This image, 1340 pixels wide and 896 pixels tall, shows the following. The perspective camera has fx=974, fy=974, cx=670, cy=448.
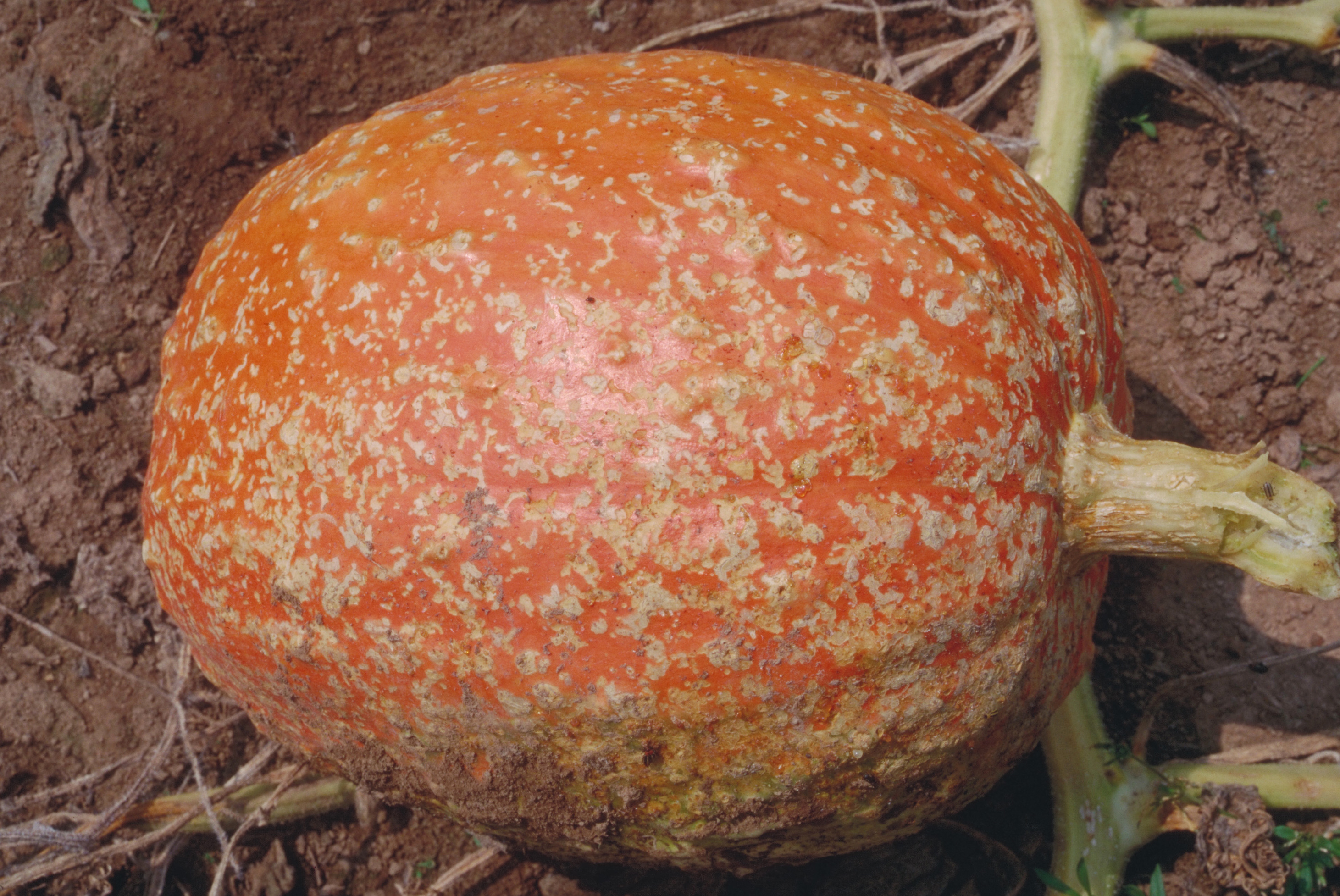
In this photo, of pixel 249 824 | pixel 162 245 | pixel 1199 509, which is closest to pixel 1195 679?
pixel 1199 509

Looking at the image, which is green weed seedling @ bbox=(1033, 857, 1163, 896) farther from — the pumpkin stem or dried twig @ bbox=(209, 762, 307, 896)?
dried twig @ bbox=(209, 762, 307, 896)

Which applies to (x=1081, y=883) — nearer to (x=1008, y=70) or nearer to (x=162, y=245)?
(x=1008, y=70)

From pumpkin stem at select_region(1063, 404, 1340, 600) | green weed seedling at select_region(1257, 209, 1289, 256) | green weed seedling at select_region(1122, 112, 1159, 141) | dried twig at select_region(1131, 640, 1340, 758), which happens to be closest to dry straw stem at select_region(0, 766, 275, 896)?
pumpkin stem at select_region(1063, 404, 1340, 600)

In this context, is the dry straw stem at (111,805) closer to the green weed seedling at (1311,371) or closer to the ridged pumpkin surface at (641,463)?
the ridged pumpkin surface at (641,463)

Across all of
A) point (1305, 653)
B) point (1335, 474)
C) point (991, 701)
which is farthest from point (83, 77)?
point (1335, 474)

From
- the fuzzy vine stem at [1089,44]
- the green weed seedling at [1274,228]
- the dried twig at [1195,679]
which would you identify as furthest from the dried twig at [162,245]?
the green weed seedling at [1274,228]
